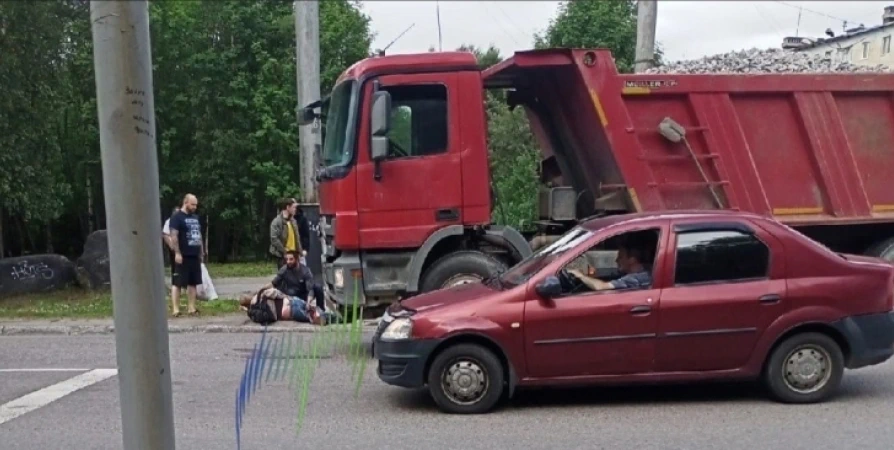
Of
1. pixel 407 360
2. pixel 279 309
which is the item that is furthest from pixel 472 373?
pixel 279 309

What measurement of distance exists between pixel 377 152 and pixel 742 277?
150 inches

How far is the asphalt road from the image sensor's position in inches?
239

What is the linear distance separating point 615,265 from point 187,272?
291 inches

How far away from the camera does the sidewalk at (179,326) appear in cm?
1137

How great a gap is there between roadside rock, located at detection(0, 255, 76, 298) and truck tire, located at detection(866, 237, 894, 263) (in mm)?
12972

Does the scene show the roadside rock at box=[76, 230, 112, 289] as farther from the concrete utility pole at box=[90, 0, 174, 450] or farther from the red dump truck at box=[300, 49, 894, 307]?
the concrete utility pole at box=[90, 0, 174, 450]

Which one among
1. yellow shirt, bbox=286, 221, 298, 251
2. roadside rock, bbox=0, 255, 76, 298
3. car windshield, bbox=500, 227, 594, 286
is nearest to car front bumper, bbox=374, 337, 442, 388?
car windshield, bbox=500, 227, 594, 286

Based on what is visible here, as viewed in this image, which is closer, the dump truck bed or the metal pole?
the dump truck bed

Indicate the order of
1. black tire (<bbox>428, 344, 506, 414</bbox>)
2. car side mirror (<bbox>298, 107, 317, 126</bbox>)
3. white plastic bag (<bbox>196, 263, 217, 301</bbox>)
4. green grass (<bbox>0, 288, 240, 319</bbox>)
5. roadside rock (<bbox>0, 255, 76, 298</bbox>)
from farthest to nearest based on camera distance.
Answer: roadside rock (<bbox>0, 255, 76, 298</bbox>) → white plastic bag (<bbox>196, 263, 217, 301</bbox>) → green grass (<bbox>0, 288, 240, 319</bbox>) → car side mirror (<bbox>298, 107, 317, 126</bbox>) → black tire (<bbox>428, 344, 506, 414</bbox>)

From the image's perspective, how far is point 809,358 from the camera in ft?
22.6

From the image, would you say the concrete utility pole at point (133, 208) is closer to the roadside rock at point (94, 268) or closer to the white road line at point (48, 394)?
the white road line at point (48, 394)

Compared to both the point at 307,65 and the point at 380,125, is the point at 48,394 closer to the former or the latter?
the point at 380,125

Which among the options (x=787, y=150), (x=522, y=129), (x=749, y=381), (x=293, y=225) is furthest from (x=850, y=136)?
(x=522, y=129)

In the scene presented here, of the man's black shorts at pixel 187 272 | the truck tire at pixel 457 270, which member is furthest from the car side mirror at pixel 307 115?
the man's black shorts at pixel 187 272
